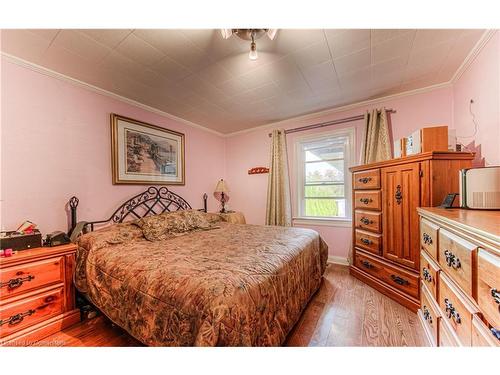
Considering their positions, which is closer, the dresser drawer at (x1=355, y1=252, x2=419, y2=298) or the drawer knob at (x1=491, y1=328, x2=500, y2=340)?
the drawer knob at (x1=491, y1=328, x2=500, y2=340)

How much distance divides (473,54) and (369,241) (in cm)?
202

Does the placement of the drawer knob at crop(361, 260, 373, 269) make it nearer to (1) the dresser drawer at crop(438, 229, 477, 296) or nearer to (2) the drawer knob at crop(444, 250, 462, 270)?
(1) the dresser drawer at crop(438, 229, 477, 296)

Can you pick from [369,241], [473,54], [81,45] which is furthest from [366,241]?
[81,45]

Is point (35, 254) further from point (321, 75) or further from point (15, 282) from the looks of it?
point (321, 75)

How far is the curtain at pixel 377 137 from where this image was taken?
2.69m

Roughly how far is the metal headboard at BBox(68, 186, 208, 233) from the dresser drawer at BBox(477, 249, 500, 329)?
2.86m

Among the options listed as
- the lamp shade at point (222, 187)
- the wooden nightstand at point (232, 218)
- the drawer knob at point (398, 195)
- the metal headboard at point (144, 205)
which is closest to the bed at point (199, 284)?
the metal headboard at point (144, 205)

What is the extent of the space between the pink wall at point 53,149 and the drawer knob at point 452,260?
305 centimetres

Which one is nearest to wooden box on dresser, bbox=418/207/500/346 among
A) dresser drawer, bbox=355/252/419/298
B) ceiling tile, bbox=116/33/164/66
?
dresser drawer, bbox=355/252/419/298

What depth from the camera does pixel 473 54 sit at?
70.8 inches

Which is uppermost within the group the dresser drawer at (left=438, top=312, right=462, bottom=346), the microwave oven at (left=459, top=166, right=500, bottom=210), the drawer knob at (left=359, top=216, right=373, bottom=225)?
the microwave oven at (left=459, top=166, right=500, bottom=210)

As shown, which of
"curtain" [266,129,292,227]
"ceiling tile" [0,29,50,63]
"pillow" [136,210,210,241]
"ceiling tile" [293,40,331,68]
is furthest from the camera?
"curtain" [266,129,292,227]

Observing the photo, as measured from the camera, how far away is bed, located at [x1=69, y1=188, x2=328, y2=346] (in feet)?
3.15
